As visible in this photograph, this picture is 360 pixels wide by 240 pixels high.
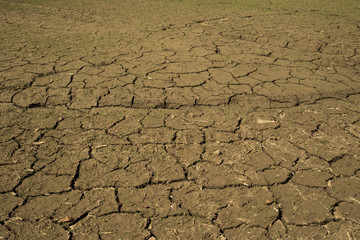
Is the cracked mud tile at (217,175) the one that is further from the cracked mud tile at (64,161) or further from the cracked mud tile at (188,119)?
the cracked mud tile at (64,161)

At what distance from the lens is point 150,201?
163 cm

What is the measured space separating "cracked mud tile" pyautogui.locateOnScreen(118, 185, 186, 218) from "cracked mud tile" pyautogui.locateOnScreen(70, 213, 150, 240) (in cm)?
5

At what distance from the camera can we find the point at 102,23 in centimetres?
486

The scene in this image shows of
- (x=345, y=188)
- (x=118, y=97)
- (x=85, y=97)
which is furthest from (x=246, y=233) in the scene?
(x=85, y=97)

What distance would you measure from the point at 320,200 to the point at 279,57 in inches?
86.3

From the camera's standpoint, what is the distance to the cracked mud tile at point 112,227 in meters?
1.44

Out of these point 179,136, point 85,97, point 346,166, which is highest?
point 85,97

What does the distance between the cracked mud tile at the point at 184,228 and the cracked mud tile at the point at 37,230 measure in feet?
1.34

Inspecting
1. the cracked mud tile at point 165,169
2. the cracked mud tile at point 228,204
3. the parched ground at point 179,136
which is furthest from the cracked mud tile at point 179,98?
the cracked mud tile at point 228,204

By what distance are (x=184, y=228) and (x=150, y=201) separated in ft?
0.79

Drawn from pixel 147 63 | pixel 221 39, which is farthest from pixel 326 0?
pixel 147 63

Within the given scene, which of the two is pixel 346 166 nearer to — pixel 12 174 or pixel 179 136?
pixel 179 136

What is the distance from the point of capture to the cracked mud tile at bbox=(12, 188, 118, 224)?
1.52m

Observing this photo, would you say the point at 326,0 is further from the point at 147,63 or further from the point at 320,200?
the point at 320,200
